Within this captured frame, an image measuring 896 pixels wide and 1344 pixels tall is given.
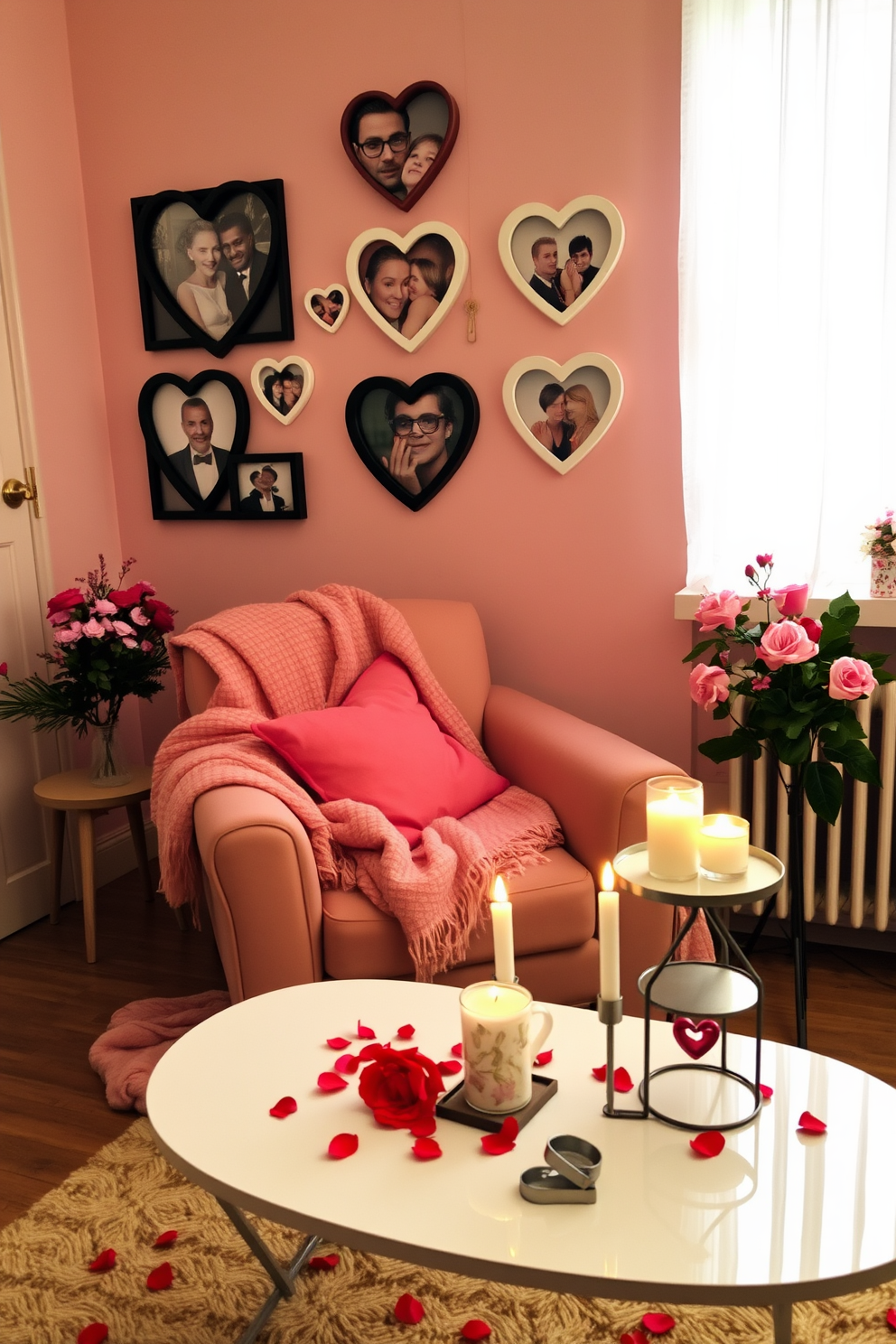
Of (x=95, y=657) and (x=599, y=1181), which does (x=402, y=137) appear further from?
(x=599, y=1181)

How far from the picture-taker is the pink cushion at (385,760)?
2.15 metres

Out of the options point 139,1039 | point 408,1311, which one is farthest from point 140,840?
point 408,1311

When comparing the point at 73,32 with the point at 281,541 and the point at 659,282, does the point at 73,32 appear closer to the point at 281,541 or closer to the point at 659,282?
the point at 281,541

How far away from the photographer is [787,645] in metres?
1.92

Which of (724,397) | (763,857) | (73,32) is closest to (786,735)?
(763,857)

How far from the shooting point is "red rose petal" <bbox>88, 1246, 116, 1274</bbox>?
1616mm

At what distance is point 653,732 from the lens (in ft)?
8.89

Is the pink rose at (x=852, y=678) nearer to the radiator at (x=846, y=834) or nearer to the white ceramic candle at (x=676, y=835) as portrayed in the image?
the radiator at (x=846, y=834)

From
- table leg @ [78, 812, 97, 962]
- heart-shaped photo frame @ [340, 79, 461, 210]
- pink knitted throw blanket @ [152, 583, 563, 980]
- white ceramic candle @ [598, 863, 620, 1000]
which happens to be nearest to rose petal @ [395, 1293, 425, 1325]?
pink knitted throw blanket @ [152, 583, 563, 980]

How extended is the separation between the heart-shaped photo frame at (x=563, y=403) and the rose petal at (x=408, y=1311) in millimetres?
1844

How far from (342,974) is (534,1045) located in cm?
71

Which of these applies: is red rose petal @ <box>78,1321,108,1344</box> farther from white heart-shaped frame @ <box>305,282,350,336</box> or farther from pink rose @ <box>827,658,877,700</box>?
white heart-shaped frame @ <box>305,282,350,336</box>

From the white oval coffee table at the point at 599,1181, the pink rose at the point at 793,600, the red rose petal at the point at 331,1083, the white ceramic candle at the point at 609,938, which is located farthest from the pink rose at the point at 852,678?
the red rose petal at the point at 331,1083

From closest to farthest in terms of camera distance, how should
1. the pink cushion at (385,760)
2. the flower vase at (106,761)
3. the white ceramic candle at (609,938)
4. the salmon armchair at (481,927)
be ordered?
the white ceramic candle at (609,938)
the salmon armchair at (481,927)
the pink cushion at (385,760)
the flower vase at (106,761)
